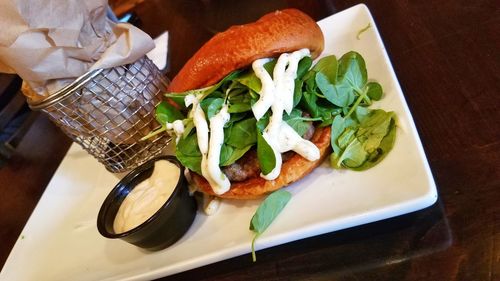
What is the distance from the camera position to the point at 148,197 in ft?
3.77

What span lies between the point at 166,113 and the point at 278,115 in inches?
Answer: 13.2

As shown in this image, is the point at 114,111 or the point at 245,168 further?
the point at 114,111

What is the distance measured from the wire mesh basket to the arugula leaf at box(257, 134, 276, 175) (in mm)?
474

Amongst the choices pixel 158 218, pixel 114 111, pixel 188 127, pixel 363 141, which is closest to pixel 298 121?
pixel 363 141

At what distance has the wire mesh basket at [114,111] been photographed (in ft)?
3.81

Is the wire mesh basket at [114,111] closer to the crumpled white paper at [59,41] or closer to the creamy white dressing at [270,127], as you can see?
the crumpled white paper at [59,41]

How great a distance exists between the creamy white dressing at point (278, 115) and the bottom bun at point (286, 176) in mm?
17

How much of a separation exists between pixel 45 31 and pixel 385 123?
864 mm

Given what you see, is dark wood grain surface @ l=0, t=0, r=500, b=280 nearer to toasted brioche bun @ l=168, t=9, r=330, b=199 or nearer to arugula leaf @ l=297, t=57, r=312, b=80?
toasted brioche bun @ l=168, t=9, r=330, b=199

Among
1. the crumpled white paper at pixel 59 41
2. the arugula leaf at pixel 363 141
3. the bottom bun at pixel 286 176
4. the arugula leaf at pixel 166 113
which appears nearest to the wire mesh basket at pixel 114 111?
the crumpled white paper at pixel 59 41

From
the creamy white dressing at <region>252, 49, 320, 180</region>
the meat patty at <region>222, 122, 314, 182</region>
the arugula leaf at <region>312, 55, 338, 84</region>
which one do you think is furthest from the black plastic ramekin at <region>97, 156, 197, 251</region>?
the arugula leaf at <region>312, 55, 338, 84</region>

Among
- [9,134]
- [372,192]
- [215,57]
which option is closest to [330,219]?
[372,192]

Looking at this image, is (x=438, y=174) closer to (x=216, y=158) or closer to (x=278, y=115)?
(x=278, y=115)

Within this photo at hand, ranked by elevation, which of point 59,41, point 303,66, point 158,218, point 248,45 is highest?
point 59,41
